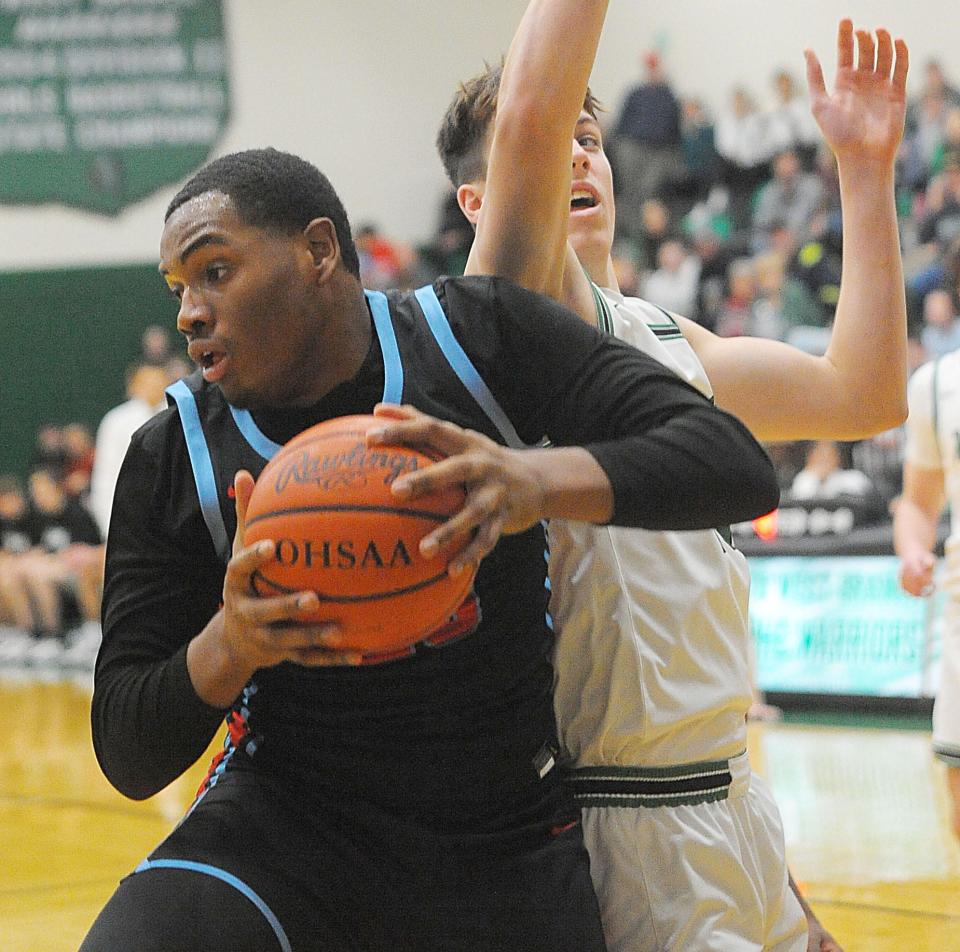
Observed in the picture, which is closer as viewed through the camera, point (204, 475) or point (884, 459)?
point (204, 475)

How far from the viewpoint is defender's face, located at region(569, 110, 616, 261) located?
10.0 feet

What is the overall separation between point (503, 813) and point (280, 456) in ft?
2.33

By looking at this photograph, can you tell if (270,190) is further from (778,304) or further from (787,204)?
(787,204)

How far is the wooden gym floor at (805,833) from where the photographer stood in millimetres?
4993

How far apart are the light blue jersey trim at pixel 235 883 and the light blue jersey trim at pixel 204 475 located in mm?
458

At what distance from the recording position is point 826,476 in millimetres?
11406

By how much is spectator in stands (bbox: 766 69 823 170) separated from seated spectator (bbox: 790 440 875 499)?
16.9ft

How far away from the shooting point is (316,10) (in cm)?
1895

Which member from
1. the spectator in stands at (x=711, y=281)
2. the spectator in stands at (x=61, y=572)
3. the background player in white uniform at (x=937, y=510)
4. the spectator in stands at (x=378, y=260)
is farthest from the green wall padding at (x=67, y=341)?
the background player in white uniform at (x=937, y=510)

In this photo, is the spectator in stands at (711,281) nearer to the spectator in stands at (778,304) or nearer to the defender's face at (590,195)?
the spectator in stands at (778,304)

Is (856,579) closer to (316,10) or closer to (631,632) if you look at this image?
(631,632)

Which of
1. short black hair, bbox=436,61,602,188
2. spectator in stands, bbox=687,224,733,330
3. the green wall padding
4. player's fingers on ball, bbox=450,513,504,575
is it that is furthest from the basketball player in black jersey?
the green wall padding

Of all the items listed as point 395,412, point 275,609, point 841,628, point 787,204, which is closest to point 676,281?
point 787,204

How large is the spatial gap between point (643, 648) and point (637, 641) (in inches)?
0.7
